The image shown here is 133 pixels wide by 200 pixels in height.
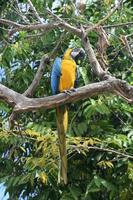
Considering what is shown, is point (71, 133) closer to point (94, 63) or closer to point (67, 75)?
point (67, 75)

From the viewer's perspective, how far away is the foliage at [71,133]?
11.6 ft

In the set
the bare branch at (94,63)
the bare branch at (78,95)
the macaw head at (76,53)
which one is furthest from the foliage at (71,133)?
the bare branch at (78,95)

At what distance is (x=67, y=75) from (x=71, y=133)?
575 mm

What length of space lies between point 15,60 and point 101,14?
780 millimetres

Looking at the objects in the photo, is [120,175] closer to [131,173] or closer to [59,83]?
[131,173]

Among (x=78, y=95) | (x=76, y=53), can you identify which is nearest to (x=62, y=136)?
(x=78, y=95)

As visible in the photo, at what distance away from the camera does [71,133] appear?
380 cm

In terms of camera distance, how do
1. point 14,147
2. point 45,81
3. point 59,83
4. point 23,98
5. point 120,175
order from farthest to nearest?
point 45,81 < point 14,147 < point 120,175 < point 59,83 < point 23,98

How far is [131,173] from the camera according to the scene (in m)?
3.37

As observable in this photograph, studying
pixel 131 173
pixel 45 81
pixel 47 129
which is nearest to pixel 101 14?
pixel 45 81

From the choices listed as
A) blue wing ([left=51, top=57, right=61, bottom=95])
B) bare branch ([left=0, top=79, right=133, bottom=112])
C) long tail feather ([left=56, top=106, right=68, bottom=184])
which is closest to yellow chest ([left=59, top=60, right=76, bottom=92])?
blue wing ([left=51, top=57, right=61, bottom=95])

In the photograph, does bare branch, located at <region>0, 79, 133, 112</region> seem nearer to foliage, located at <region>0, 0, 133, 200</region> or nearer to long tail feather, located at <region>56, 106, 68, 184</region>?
long tail feather, located at <region>56, 106, 68, 184</region>

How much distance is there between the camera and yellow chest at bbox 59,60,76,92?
132 inches

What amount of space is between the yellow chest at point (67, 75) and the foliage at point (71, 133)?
0.94ft
